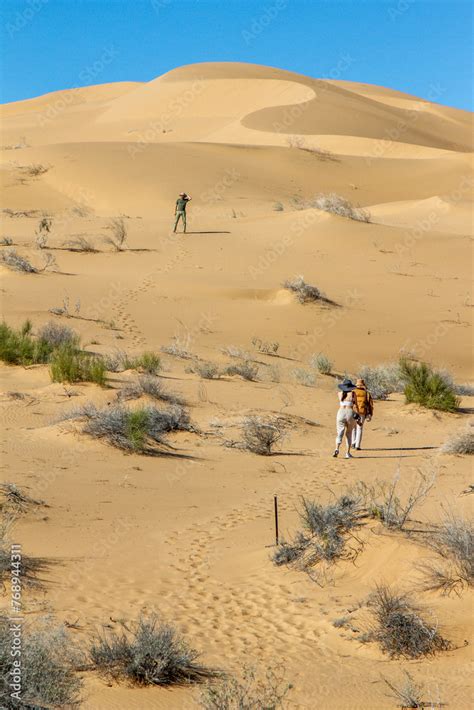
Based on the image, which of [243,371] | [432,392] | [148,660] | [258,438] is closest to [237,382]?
[243,371]

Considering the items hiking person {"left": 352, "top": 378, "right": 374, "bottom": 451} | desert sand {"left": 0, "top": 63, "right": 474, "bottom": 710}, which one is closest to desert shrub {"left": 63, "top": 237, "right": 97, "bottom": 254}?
desert sand {"left": 0, "top": 63, "right": 474, "bottom": 710}

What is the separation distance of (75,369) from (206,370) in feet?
9.58

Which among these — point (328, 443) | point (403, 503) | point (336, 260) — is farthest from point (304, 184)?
point (403, 503)

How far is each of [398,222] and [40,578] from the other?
98.0 feet

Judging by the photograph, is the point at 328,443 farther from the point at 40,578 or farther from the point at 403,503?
the point at 40,578

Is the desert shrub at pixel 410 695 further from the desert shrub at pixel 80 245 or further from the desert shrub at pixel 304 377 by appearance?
the desert shrub at pixel 80 245

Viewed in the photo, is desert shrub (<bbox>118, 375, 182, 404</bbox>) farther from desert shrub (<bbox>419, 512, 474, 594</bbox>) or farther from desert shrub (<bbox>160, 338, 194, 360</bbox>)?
desert shrub (<bbox>419, 512, 474, 594</bbox>)

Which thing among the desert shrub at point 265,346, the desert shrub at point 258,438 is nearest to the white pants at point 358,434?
the desert shrub at point 258,438

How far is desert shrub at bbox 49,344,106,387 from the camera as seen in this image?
14.5 metres

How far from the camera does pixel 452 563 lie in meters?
7.14

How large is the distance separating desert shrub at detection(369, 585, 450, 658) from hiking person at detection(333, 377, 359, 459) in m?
5.93

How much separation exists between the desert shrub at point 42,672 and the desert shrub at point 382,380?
1168 centimetres

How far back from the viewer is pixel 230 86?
7794cm

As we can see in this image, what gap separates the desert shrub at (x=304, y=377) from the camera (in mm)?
17188
